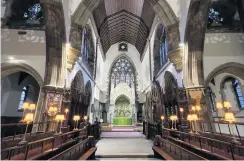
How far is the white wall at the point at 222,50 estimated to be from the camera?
261 inches

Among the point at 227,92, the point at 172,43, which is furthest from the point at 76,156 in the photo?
the point at 227,92

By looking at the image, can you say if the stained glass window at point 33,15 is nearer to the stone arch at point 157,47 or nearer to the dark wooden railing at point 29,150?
the dark wooden railing at point 29,150

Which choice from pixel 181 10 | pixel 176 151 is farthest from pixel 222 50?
pixel 176 151

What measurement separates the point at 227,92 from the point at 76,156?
10567mm

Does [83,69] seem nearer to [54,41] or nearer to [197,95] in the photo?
[54,41]

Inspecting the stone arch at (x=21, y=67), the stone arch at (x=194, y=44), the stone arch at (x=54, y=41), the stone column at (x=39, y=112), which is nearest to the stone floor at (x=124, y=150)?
the stone column at (x=39, y=112)

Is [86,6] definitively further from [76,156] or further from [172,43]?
[76,156]

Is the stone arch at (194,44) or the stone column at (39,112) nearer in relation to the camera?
the stone column at (39,112)

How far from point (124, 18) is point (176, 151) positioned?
14.5m

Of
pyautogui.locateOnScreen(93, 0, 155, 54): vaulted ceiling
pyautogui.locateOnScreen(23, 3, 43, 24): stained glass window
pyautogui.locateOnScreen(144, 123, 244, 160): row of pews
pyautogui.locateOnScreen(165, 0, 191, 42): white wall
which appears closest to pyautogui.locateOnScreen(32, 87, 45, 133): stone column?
pyautogui.locateOnScreen(23, 3, 43, 24): stained glass window

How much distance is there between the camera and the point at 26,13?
7.93 metres

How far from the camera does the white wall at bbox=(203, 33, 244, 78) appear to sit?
662 cm

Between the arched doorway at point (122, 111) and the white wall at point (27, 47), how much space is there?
1341 centimetres

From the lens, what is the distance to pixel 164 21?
7332 millimetres
